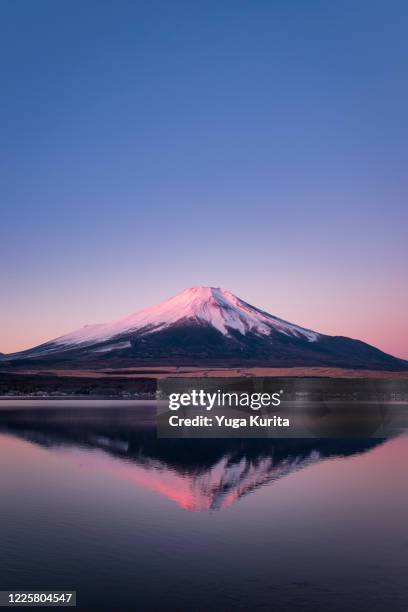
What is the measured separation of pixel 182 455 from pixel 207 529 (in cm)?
2017

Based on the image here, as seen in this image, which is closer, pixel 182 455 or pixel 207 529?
pixel 207 529

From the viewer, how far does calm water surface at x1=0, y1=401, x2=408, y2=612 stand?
1541 centimetres

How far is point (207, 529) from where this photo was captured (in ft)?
69.9

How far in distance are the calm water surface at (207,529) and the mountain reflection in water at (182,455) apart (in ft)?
0.54

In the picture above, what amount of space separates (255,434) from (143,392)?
83.6 metres

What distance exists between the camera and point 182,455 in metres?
41.3

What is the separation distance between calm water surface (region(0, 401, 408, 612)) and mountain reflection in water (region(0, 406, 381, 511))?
16 cm

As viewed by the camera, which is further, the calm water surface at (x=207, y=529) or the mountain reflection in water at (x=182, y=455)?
the mountain reflection in water at (x=182, y=455)

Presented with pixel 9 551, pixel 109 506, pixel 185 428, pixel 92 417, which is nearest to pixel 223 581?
pixel 9 551

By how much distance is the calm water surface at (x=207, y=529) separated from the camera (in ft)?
50.5

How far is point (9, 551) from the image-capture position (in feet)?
60.3

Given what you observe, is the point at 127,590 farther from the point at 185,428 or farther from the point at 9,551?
the point at 185,428

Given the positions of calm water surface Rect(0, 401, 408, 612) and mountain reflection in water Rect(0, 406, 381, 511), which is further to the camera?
mountain reflection in water Rect(0, 406, 381, 511)

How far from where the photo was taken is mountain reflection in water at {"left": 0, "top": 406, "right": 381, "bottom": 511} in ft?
94.7
